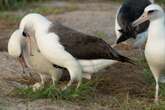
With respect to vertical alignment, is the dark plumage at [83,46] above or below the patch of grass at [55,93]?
above

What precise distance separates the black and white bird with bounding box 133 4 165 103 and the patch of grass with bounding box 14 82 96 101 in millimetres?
818

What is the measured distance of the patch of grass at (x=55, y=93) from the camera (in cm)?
729

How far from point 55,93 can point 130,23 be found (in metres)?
3.16

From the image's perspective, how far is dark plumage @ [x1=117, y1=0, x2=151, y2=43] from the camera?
33.6 feet

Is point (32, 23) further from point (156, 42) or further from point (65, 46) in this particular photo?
point (156, 42)

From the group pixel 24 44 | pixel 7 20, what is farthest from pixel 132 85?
pixel 7 20


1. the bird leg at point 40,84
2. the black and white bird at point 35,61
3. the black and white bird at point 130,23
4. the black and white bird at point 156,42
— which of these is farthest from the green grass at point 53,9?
the black and white bird at point 156,42

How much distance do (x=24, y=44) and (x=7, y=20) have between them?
5.57 meters

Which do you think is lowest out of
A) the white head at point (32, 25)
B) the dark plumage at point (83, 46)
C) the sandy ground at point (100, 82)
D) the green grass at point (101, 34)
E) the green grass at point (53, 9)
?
the sandy ground at point (100, 82)

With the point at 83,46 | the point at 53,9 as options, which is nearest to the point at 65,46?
the point at 83,46

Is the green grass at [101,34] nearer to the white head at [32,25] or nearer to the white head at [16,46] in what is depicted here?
the white head at [32,25]

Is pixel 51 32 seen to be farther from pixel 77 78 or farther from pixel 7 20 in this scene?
pixel 7 20

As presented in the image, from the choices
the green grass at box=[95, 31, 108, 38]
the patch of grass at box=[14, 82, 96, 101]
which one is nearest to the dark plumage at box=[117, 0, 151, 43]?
the green grass at box=[95, 31, 108, 38]

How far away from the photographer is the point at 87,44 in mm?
7918
